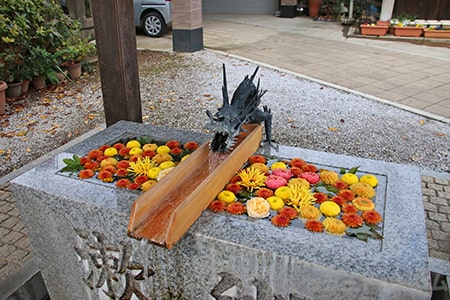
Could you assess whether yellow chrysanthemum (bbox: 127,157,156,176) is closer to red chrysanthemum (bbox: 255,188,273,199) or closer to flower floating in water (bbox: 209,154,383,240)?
flower floating in water (bbox: 209,154,383,240)

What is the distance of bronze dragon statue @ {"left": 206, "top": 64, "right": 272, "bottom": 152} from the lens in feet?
6.73

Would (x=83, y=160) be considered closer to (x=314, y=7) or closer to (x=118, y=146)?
(x=118, y=146)

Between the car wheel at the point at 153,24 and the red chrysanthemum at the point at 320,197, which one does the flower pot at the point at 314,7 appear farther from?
the red chrysanthemum at the point at 320,197

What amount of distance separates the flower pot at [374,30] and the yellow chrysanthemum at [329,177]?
972 centimetres

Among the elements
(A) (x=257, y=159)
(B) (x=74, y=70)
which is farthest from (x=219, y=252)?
(B) (x=74, y=70)

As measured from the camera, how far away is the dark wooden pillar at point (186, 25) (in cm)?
847

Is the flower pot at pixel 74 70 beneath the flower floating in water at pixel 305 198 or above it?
beneath

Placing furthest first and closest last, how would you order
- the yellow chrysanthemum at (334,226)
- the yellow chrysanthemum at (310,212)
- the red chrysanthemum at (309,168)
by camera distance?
the red chrysanthemum at (309,168)
the yellow chrysanthemum at (310,212)
the yellow chrysanthemum at (334,226)

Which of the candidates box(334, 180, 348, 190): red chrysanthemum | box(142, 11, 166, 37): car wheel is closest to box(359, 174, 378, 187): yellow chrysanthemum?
box(334, 180, 348, 190): red chrysanthemum

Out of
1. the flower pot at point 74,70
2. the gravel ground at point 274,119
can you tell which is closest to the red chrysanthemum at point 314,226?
the gravel ground at point 274,119

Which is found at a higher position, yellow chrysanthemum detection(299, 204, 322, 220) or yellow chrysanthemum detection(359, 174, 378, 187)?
yellow chrysanthemum detection(359, 174, 378, 187)

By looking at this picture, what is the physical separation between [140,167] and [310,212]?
1.07 meters

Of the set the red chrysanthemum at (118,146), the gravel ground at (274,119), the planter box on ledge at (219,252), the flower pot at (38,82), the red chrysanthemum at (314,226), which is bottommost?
the gravel ground at (274,119)

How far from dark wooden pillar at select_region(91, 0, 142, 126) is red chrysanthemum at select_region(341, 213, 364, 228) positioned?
6.66ft
